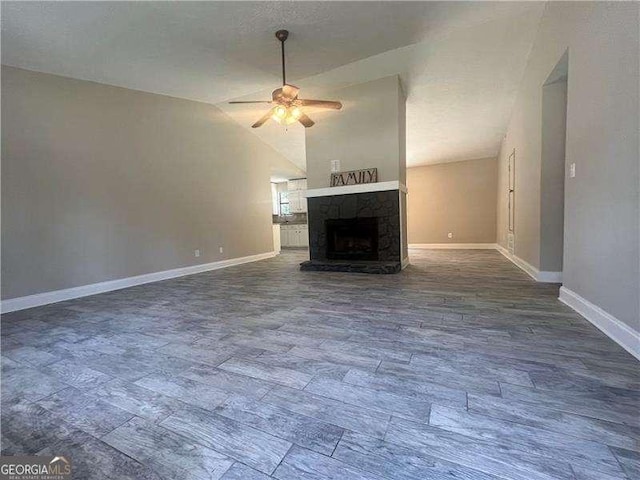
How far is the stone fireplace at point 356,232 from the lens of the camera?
4.29m

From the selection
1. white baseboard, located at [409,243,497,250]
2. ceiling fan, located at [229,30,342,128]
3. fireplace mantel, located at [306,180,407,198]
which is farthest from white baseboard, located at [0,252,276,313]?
white baseboard, located at [409,243,497,250]

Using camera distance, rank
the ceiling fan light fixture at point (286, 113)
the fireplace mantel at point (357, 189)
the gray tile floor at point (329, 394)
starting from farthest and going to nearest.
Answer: the fireplace mantel at point (357, 189), the ceiling fan light fixture at point (286, 113), the gray tile floor at point (329, 394)

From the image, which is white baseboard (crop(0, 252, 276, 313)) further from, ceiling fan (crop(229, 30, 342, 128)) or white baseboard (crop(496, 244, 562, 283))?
white baseboard (crop(496, 244, 562, 283))

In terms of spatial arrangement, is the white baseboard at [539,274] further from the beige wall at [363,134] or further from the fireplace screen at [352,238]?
the beige wall at [363,134]

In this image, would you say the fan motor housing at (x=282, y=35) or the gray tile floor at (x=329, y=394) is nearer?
the gray tile floor at (x=329, y=394)

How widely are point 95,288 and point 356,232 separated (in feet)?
12.2

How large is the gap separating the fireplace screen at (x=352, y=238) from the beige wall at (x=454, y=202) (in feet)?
12.5

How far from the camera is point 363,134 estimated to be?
14.8 ft

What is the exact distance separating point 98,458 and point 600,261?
113 inches

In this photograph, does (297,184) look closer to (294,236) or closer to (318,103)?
(294,236)

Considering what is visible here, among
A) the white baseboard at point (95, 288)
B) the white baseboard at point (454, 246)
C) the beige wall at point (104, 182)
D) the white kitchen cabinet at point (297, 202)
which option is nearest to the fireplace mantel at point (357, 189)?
the beige wall at point (104, 182)

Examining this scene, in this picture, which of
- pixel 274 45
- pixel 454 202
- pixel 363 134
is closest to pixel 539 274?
pixel 363 134

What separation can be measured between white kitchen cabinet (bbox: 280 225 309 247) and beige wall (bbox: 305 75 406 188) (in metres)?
3.79

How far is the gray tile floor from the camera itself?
91cm
